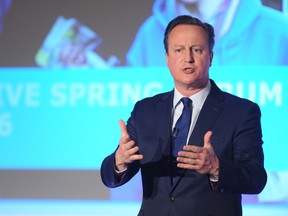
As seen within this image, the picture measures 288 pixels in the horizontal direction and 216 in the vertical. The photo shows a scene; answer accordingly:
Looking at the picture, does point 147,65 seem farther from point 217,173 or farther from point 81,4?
point 217,173

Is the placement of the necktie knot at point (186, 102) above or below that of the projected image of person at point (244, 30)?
below

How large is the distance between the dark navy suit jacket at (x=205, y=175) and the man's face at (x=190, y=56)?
98 millimetres

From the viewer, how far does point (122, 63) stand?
3.45 m

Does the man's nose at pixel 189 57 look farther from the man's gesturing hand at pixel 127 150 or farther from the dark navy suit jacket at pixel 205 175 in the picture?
the man's gesturing hand at pixel 127 150

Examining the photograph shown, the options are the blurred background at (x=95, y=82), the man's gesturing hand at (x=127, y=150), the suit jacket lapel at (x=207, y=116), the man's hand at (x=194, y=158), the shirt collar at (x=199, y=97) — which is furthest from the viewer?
the blurred background at (x=95, y=82)

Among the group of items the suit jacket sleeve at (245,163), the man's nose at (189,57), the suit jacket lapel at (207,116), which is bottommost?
the suit jacket sleeve at (245,163)

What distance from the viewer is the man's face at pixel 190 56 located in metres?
1.90

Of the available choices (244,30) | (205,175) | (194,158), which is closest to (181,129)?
(205,175)

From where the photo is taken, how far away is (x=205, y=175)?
182 cm

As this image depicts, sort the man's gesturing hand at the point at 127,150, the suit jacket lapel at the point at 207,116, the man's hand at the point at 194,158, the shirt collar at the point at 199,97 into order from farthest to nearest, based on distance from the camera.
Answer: the shirt collar at the point at 199,97, the suit jacket lapel at the point at 207,116, the man's gesturing hand at the point at 127,150, the man's hand at the point at 194,158

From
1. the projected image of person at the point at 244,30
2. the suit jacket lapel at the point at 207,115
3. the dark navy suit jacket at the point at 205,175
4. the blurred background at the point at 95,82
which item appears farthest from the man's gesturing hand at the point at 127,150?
the projected image of person at the point at 244,30

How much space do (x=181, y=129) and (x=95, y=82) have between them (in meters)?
1.68

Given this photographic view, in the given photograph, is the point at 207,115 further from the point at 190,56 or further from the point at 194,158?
the point at 194,158

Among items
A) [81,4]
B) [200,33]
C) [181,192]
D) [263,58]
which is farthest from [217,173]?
[81,4]
